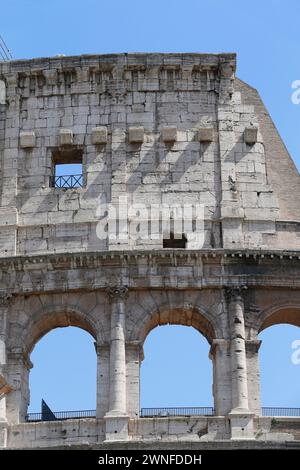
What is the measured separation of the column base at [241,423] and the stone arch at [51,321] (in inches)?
140

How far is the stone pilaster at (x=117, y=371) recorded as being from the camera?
2789cm

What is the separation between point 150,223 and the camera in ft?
99.9

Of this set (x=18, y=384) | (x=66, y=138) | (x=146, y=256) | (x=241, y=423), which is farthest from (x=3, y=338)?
(x=241, y=423)

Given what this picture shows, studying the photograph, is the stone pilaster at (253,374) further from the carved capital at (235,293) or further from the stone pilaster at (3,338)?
the stone pilaster at (3,338)

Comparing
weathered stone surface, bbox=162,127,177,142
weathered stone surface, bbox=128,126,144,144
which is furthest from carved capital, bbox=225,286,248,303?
weathered stone surface, bbox=128,126,144,144

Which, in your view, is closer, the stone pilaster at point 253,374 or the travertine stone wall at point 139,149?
the stone pilaster at point 253,374

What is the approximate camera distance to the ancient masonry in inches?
1117

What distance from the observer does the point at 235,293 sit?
96.2 feet

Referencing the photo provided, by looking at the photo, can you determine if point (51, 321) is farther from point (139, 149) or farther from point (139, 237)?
point (139, 149)

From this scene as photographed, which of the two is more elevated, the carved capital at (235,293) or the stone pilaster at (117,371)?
the carved capital at (235,293)

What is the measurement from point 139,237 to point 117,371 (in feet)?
11.2

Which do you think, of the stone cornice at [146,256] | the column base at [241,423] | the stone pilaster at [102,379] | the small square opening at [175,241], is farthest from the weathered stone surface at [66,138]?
the column base at [241,423]

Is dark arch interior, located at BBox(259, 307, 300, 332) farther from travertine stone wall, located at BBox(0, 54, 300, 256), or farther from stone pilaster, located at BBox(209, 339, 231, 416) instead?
travertine stone wall, located at BBox(0, 54, 300, 256)

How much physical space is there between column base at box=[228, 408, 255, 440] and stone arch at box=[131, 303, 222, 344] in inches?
76.6
